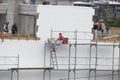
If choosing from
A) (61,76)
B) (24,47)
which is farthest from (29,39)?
(61,76)

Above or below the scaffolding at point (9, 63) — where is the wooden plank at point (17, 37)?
above

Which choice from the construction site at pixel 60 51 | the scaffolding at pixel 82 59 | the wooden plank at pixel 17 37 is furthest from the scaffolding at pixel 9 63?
the scaffolding at pixel 82 59

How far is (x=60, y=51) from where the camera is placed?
19641 mm

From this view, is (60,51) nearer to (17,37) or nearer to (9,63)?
(17,37)

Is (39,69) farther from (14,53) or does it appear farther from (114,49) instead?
(114,49)

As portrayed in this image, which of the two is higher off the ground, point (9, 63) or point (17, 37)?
point (17, 37)

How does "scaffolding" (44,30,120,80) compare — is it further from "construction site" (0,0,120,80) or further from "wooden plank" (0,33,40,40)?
"wooden plank" (0,33,40,40)

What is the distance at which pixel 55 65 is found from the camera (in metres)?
19.5

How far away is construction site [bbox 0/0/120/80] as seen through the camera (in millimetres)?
19312

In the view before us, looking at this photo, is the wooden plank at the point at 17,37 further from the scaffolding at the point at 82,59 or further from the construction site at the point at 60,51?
the scaffolding at the point at 82,59

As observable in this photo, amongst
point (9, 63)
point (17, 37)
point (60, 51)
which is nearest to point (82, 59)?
point (60, 51)

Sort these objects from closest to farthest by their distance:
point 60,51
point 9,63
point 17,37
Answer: point 9,63
point 17,37
point 60,51

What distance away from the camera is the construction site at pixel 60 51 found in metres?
19.3

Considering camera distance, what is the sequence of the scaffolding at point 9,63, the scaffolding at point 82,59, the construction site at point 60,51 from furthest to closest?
1. the scaffolding at point 82,59
2. the construction site at point 60,51
3. the scaffolding at point 9,63
